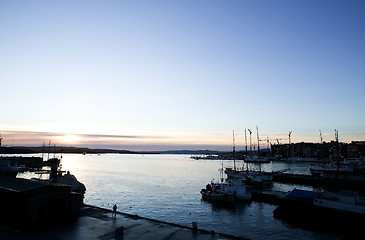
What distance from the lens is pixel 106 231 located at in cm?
2339

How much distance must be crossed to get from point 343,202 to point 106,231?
34653mm

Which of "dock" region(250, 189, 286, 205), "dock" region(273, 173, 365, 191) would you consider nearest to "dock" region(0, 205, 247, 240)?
"dock" region(250, 189, 286, 205)

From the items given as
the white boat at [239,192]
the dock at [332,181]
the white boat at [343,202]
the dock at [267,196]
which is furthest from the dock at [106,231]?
the dock at [332,181]

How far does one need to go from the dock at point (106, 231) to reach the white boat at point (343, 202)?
80.1ft

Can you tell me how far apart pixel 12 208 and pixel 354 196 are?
45249 mm

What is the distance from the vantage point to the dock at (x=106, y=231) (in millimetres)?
21781

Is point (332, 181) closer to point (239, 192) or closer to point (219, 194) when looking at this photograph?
point (239, 192)

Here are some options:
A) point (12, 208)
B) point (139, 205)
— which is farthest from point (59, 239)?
point (139, 205)

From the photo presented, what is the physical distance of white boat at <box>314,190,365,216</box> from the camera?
3569 cm

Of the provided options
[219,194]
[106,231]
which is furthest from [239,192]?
[106,231]

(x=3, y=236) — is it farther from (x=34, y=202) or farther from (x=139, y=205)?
(x=139, y=205)

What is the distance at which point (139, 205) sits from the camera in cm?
5269

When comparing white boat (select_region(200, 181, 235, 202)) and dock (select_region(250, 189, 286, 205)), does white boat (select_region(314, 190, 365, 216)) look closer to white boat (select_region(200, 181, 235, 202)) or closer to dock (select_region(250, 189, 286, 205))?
dock (select_region(250, 189, 286, 205))

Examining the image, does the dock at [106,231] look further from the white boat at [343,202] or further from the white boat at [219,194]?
the white boat at [219,194]
